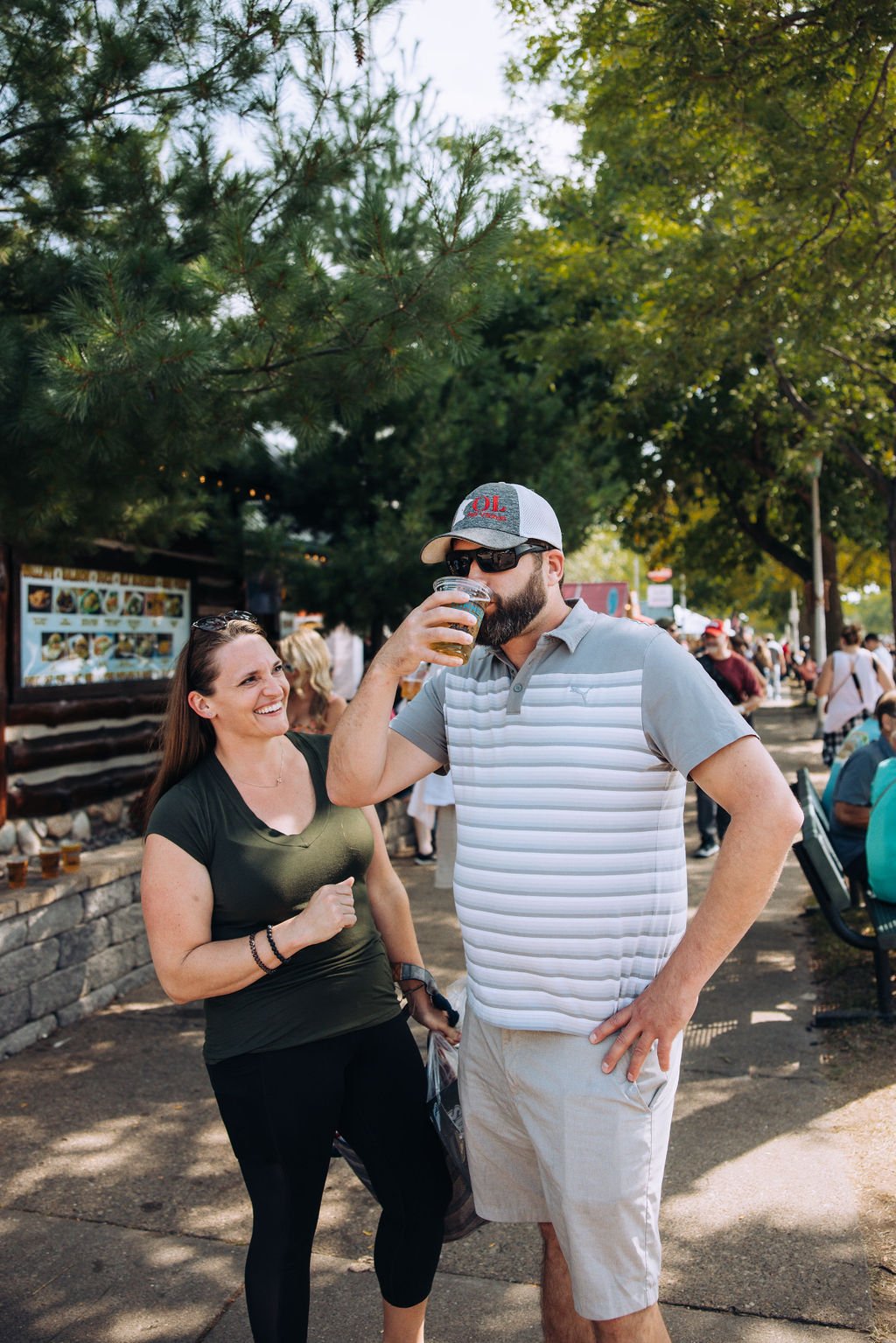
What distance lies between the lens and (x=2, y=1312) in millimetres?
2896

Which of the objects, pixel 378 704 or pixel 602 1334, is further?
pixel 378 704

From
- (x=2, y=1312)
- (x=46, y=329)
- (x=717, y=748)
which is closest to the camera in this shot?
(x=717, y=748)

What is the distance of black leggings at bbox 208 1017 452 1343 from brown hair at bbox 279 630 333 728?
9.63 ft

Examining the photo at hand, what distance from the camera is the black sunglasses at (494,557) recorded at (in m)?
2.12

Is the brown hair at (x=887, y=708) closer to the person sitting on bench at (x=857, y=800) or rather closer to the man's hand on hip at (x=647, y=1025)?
the person sitting on bench at (x=857, y=800)

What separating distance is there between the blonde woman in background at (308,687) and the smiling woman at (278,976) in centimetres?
264

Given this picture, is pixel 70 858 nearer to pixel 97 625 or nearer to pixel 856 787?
pixel 97 625

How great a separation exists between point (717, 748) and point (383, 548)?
6.72 metres

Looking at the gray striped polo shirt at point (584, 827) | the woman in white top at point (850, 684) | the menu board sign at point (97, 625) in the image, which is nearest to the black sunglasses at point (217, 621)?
the gray striped polo shirt at point (584, 827)

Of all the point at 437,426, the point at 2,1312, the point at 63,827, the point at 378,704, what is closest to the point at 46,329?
the point at 378,704

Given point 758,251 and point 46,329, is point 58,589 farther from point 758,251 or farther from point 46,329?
point 758,251

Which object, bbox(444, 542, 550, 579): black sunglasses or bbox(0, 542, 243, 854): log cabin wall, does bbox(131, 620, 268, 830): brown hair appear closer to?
bbox(444, 542, 550, 579): black sunglasses

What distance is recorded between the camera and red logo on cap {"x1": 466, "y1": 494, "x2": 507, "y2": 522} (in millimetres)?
2117

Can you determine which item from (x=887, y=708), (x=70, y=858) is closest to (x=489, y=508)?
(x=70, y=858)
